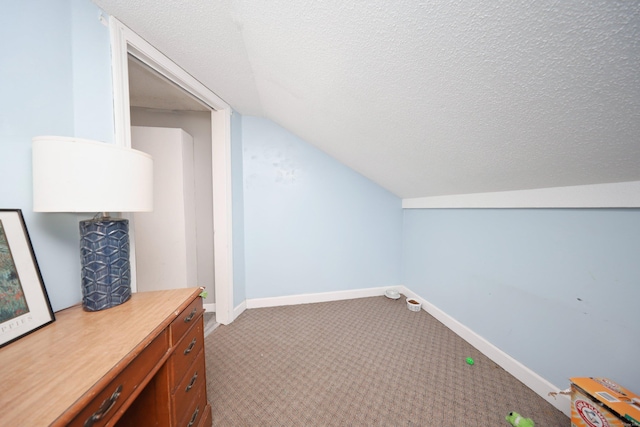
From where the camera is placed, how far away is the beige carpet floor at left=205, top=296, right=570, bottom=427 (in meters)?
1.10

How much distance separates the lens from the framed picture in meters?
0.62

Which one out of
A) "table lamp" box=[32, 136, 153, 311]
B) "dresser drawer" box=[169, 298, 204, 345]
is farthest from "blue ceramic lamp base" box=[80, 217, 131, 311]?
"dresser drawer" box=[169, 298, 204, 345]

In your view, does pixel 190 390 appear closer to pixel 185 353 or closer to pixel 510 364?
pixel 185 353

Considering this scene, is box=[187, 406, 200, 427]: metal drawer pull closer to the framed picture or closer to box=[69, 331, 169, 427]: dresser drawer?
box=[69, 331, 169, 427]: dresser drawer

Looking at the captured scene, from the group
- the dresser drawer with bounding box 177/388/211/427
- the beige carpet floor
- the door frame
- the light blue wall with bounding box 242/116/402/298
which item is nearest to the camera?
the dresser drawer with bounding box 177/388/211/427

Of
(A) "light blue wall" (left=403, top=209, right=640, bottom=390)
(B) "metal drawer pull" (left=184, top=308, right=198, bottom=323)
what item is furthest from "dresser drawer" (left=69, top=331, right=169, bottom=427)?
(A) "light blue wall" (left=403, top=209, right=640, bottom=390)

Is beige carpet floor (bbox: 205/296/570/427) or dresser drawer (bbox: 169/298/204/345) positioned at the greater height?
dresser drawer (bbox: 169/298/204/345)

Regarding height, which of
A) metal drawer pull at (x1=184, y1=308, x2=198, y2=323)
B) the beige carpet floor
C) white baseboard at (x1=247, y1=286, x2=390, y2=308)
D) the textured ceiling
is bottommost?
the beige carpet floor

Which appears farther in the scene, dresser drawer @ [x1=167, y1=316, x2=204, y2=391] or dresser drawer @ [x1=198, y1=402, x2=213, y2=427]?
dresser drawer @ [x1=198, y1=402, x2=213, y2=427]

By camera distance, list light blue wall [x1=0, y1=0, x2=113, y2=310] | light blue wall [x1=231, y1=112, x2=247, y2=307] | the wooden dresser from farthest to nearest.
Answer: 1. light blue wall [x1=231, y1=112, x2=247, y2=307]
2. light blue wall [x1=0, y1=0, x2=113, y2=310]
3. the wooden dresser

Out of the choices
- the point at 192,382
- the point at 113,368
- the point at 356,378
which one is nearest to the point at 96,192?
the point at 113,368

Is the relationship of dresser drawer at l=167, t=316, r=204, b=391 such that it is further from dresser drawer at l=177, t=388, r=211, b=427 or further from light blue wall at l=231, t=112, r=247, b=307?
light blue wall at l=231, t=112, r=247, b=307

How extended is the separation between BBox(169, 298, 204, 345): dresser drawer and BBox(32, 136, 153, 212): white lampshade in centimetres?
49

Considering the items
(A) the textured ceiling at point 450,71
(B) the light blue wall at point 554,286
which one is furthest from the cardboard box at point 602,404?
(A) the textured ceiling at point 450,71
